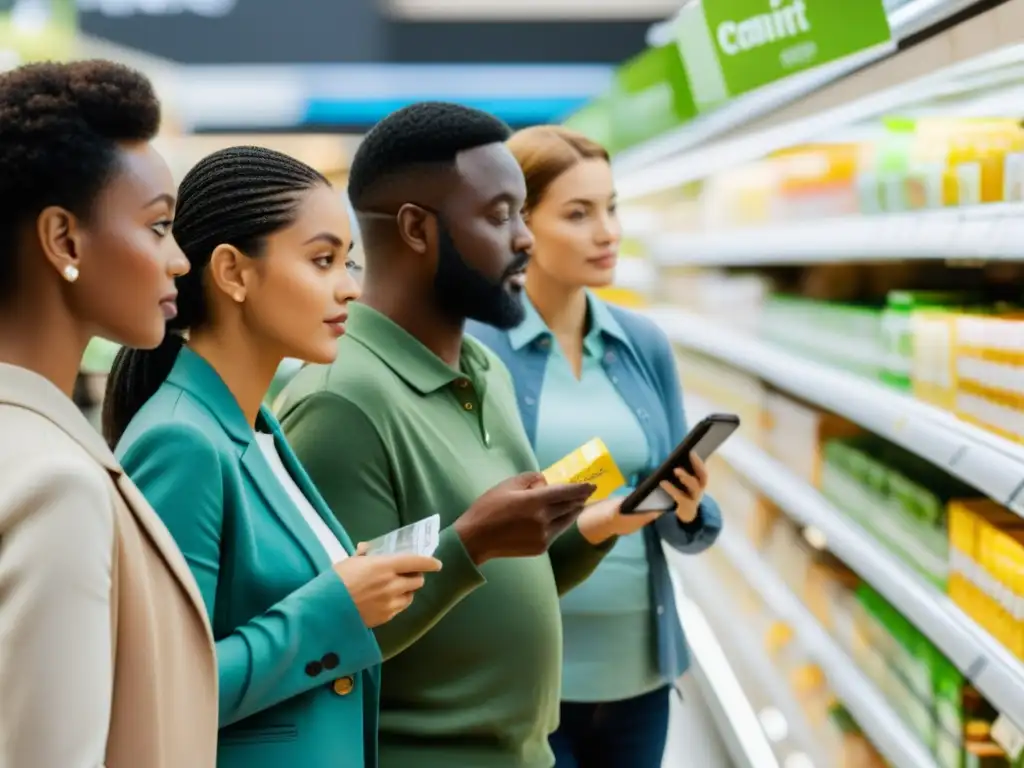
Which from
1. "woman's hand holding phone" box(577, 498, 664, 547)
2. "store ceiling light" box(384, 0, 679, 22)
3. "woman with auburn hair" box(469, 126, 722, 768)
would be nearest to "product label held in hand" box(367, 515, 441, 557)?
"woman's hand holding phone" box(577, 498, 664, 547)

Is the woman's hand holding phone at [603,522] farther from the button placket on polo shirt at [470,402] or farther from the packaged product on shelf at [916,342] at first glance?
the packaged product on shelf at [916,342]

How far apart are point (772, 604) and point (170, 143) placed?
4.99 meters

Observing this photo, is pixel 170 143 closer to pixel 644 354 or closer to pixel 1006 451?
pixel 644 354

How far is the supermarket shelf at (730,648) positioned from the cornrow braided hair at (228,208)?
8.64 feet

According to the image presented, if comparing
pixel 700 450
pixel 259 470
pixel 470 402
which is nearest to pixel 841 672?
pixel 700 450

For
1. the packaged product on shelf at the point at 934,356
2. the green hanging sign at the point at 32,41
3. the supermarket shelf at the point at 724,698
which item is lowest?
the supermarket shelf at the point at 724,698

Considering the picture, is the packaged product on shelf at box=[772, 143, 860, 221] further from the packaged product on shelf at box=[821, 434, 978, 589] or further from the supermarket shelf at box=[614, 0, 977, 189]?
the packaged product on shelf at box=[821, 434, 978, 589]

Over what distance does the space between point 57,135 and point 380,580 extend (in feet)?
1.83

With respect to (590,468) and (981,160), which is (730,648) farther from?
(590,468)

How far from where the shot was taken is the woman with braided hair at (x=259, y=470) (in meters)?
1.30

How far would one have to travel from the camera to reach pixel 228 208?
1.42 metres

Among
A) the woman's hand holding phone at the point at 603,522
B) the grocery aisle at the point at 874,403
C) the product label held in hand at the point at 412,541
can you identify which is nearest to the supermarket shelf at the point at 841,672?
the grocery aisle at the point at 874,403

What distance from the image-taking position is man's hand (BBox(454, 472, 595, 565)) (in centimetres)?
158

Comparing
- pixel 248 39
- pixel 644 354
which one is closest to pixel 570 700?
pixel 644 354
